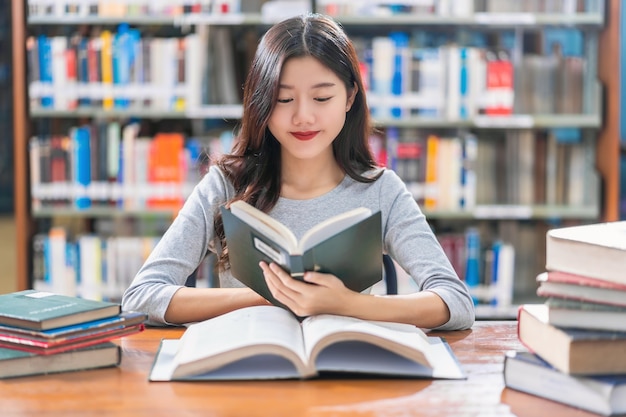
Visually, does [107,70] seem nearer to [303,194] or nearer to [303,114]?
[303,194]

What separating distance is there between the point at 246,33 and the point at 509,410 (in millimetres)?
2539

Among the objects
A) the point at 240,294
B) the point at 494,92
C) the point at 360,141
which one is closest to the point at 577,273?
the point at 240,294

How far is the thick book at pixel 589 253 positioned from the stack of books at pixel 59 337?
2.04ft

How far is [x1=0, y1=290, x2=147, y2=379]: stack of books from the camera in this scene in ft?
4.06

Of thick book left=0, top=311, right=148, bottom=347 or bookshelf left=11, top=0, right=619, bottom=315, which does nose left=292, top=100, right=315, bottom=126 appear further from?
bookshelf left=11, top=0, right=619, bottom=315

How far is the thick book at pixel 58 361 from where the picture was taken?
1.24 m

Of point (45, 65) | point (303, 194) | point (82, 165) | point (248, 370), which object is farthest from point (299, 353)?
point (45, 65)

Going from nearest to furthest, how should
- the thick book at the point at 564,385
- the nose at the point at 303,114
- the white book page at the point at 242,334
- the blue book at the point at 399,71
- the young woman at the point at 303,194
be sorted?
the thick book at the point at 564,385 → the white book page at the point at 242,334 → the young woman at the point at 303,194 → the nose at the point at 303,114 → the blue book at the point at 399,71

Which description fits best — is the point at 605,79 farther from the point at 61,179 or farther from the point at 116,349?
the point at 116,349

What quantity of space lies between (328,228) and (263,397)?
0.30 meters

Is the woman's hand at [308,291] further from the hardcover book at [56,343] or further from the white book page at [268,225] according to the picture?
the hardcover book at [56,343]

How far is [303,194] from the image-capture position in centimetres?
190

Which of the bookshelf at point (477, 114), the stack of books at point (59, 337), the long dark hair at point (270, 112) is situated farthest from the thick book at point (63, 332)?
the bookshelf at point (477, 114)

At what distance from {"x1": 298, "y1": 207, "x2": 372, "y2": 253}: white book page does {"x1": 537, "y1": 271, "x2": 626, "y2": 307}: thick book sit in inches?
12.2
